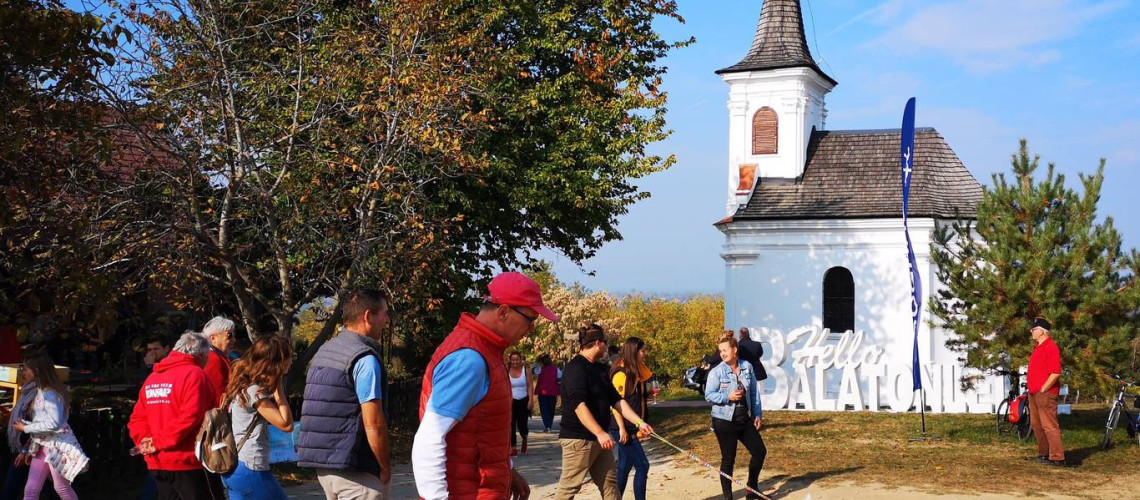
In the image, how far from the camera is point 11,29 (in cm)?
949

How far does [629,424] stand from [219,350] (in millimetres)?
4017

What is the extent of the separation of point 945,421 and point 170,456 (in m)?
17.4

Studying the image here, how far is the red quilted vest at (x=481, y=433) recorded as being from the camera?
491 cm

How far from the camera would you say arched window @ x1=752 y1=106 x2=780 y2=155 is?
3359cm

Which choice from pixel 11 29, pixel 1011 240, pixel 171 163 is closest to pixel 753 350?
pixel 1011 240

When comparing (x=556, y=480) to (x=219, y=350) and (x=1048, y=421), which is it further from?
(x=219, y=350)

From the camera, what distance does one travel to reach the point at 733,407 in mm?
11844

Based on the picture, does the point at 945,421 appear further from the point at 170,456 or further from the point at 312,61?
the point at 170,456

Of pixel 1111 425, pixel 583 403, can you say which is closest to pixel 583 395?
pixel 583 403

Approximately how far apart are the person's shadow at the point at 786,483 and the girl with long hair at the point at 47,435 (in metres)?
6.98

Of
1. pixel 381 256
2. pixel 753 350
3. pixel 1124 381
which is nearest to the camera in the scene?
pixel 381 256

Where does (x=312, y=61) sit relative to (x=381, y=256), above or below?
above

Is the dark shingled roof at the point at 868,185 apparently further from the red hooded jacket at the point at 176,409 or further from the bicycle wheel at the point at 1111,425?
the red hooded jacket at the point at 176,409

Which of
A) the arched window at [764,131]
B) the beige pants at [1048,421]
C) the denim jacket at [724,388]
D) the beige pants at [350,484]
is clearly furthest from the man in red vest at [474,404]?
the arched window at [764,131]
